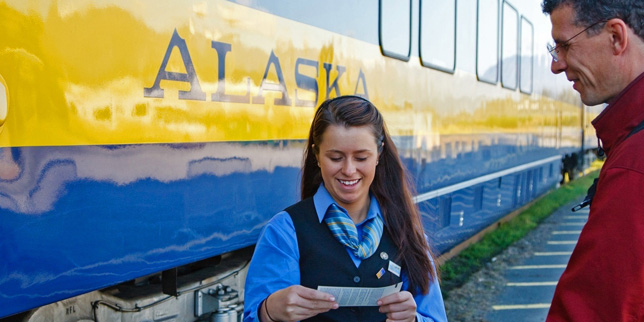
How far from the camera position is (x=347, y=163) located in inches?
82.0

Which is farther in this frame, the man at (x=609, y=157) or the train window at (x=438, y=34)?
Result: the train window at (x=438, y=34)

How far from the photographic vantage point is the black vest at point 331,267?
1.97m

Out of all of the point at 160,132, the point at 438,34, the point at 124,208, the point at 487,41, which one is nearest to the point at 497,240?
the point at 487,41

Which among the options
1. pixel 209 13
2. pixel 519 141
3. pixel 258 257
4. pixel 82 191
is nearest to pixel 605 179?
pixel 258 257

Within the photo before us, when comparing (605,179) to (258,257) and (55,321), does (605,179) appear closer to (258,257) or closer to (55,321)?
(258,257)

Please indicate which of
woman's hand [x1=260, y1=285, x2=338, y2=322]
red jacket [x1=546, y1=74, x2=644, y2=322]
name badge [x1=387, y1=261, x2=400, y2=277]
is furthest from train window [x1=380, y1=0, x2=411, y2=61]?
red jacket [x1=546, y1=74, x2=644, y2=322]

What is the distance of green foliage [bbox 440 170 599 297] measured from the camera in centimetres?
639

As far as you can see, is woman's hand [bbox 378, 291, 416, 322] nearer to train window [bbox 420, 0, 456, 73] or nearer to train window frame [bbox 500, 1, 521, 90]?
train window [bbox 420, 0, 456, 73]

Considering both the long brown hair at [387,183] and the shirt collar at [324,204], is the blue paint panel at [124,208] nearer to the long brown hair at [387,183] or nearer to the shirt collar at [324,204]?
the long brown hair at [387,183]

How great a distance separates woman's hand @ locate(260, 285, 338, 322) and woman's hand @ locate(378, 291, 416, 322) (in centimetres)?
16

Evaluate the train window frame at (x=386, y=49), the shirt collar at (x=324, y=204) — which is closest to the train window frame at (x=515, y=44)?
the train window frame at (x=386, y=49)

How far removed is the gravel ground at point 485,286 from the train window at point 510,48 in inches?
76.2

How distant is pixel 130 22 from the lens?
2.32 m

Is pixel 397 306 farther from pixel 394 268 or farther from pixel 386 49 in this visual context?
pixel 386 49
